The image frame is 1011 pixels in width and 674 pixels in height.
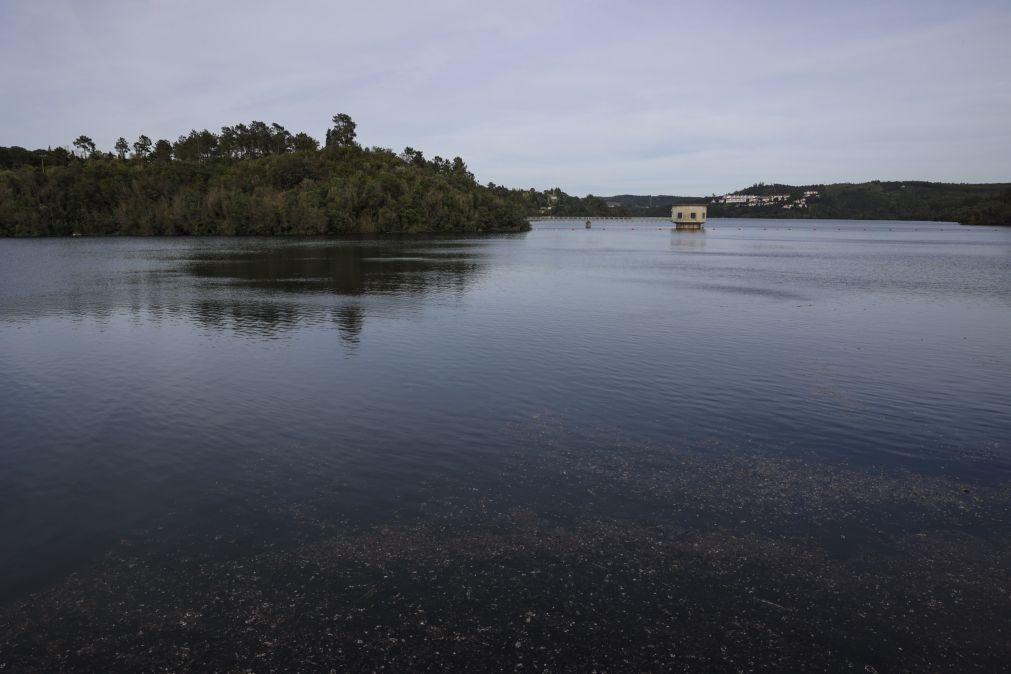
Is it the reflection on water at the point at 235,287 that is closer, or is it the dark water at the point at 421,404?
the dark water at the point at 421,404

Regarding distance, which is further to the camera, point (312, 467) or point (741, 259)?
point (741, 259)

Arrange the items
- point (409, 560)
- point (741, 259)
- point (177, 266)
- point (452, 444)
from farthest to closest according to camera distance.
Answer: point (741, 259)
point (177, 266)
point (452, 444)
point (409, 560)

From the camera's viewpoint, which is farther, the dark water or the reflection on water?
the reflection on water

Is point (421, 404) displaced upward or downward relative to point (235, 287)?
downward

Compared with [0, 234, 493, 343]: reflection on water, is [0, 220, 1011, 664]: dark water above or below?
below

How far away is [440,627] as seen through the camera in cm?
1161

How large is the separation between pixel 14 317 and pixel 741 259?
10132 centimetres

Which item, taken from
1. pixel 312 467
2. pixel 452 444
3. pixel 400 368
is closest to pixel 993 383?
pixel 452 444

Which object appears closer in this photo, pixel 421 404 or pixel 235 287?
pixel 421 404

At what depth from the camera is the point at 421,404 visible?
24.6 meters

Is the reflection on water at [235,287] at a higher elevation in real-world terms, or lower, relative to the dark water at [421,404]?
higher

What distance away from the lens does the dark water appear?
16.4 metres

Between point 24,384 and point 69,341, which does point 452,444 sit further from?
point 69,341

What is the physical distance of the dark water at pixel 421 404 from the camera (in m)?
16.4
